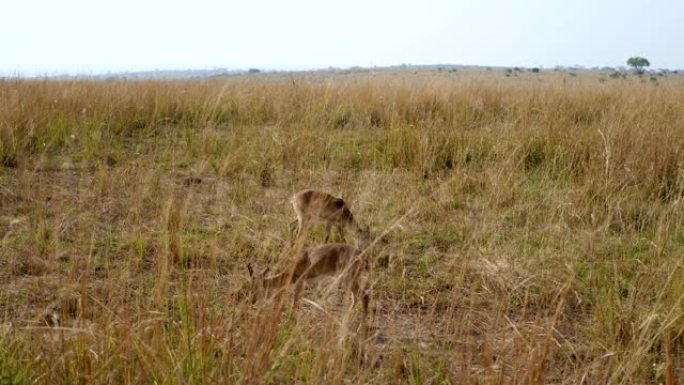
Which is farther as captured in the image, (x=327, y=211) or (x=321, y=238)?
(x=321, y=238)

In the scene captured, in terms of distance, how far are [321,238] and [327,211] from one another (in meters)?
0.41

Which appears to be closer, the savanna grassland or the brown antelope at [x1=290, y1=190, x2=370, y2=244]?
the savanna grassland

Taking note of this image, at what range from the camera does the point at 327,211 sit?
340 cm

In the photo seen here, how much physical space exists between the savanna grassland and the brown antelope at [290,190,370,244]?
20 centimetres

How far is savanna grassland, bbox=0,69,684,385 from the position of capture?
1945mm

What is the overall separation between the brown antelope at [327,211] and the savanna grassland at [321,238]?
20 centimetres

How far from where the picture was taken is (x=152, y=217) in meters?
3.90

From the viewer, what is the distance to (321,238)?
3770 millimetres

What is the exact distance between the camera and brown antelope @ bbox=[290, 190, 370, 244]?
3.37m

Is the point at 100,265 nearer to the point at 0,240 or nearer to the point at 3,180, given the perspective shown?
the point at 0,240

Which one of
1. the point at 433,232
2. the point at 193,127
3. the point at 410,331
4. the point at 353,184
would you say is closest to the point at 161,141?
the point at 193,127

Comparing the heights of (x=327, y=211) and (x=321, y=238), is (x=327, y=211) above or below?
above

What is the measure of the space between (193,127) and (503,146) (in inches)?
130

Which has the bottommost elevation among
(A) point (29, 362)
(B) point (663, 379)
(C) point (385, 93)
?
(B) point (663, 379)
